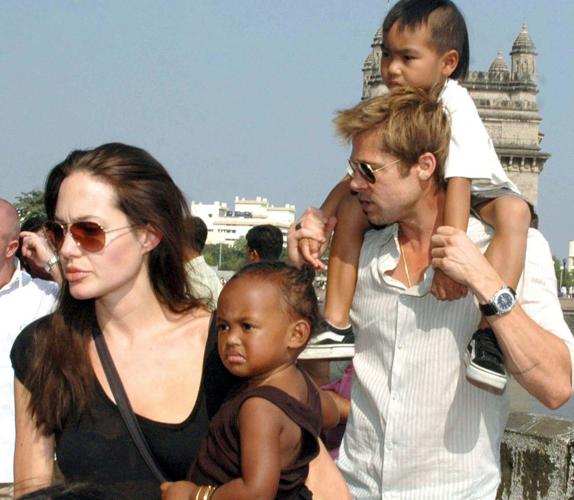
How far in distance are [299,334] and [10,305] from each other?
105 inches

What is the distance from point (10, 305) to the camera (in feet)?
17.8

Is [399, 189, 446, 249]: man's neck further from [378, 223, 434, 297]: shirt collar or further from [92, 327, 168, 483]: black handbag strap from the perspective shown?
[92, 327, 168, 483]: black handbag strap

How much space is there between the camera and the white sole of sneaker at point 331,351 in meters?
3.83

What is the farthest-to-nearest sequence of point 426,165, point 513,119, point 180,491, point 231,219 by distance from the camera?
point 231,219 → point 513,119 → point 426,165 → point 180,491

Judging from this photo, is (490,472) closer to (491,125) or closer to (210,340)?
(210,340)

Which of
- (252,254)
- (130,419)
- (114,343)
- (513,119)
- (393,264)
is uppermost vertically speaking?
(393,264)

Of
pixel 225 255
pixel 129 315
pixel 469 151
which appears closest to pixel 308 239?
pixel 469 151

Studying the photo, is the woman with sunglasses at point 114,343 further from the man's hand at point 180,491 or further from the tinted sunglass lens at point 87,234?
the man's hand at point 180,491

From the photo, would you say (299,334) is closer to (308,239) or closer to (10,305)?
(308,239)

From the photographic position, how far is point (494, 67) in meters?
71.2

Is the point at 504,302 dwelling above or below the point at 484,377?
above

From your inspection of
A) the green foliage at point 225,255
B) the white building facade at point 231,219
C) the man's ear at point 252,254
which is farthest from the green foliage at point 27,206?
the white building facade at point 231,219

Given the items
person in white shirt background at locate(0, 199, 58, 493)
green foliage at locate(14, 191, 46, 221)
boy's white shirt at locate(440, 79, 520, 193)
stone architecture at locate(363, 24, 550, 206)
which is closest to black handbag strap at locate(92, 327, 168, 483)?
boy's white shirt at locate(440, 79, 520, 193)

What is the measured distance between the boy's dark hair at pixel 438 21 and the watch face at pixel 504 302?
42.5 inches
